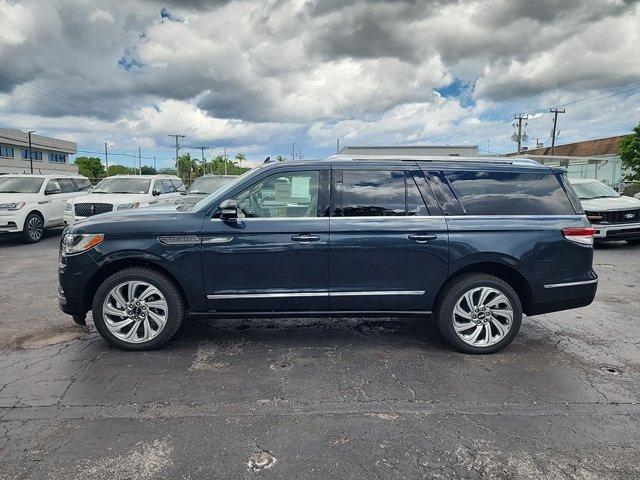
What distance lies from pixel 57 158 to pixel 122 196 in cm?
6631

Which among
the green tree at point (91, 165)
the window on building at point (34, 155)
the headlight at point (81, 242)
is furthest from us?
the green tree at point (91, 165)

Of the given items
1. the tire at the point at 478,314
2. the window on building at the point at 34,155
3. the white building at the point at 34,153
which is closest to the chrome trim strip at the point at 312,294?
the tire at the point at 478,314

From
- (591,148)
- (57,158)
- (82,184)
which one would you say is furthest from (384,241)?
(57,158)

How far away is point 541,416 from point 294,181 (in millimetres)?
2756

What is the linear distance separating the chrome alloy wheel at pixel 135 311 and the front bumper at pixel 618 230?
32.2 ft

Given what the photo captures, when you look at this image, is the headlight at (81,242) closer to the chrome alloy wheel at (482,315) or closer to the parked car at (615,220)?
the chrome alloy wheel at (482,315)

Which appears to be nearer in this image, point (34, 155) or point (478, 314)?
point (478, 314)

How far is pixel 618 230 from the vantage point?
9945 mm

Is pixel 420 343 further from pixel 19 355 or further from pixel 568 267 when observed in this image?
pixel 19 355

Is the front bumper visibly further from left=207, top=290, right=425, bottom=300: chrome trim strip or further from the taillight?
left=207, top=290, right=425, bottom=300: chrome trim strip

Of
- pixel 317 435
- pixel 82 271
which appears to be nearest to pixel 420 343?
pixel 317 435

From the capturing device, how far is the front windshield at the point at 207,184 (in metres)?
12.7

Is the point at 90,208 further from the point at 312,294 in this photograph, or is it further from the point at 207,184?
the point at 312,294

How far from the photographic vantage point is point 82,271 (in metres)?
3.95
